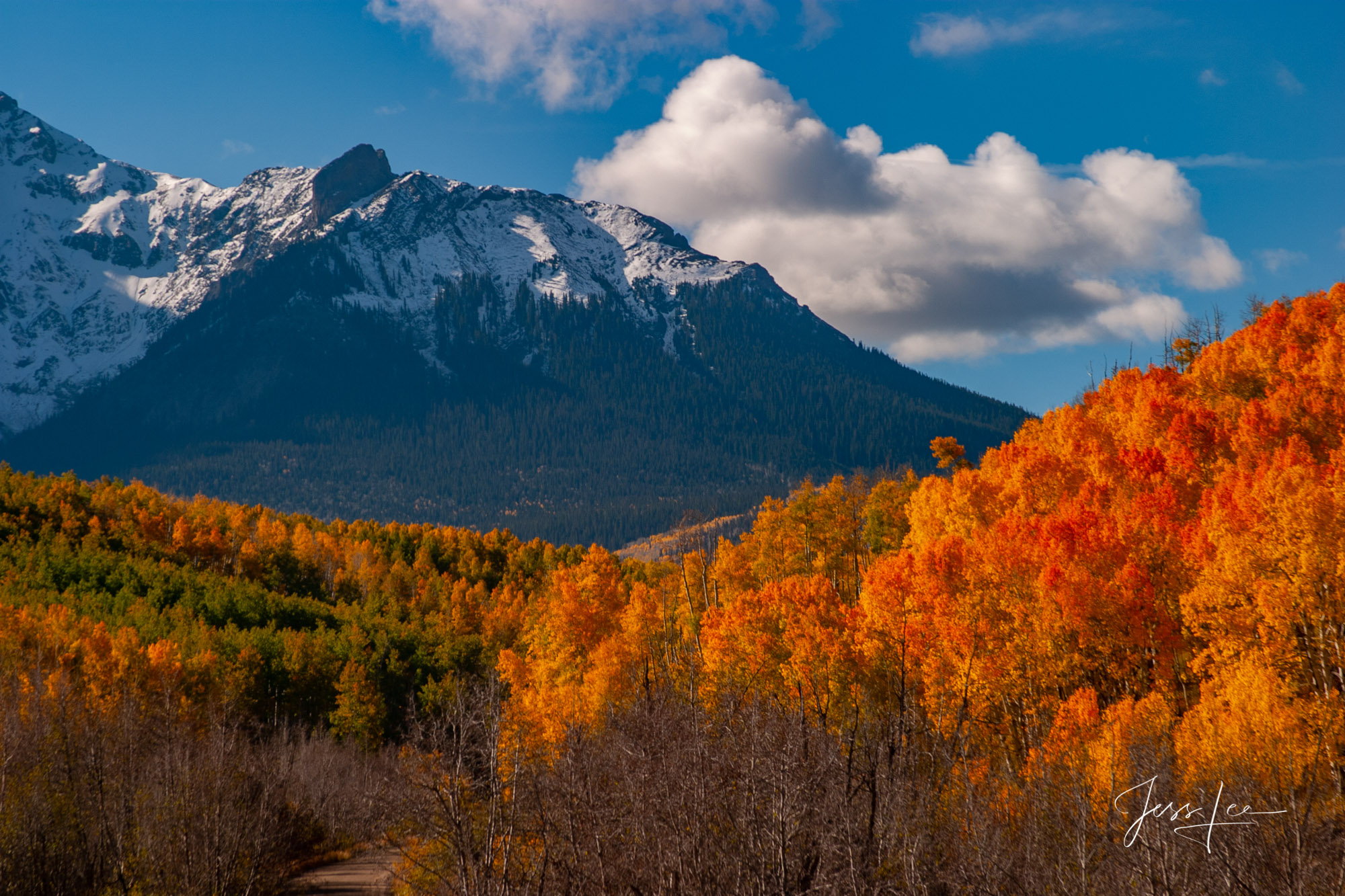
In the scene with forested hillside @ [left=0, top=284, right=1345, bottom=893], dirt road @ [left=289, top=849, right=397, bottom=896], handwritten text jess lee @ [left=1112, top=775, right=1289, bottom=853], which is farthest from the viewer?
dirt road @ [left=289, top=849, right=397, bottom=896]

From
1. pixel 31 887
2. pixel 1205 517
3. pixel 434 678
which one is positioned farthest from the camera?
pixel 434 678

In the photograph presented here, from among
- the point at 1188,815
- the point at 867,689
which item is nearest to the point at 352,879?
the point at 867,689

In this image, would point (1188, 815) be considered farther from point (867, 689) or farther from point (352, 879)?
point (352, 879)

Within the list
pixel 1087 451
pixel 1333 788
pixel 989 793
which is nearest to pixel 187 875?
pixel 989 793

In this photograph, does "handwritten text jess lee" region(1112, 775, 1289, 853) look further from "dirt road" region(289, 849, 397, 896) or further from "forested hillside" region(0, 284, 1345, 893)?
"dirt road" region(289, 849, 397, 896)

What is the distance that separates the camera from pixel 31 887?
32938 mm

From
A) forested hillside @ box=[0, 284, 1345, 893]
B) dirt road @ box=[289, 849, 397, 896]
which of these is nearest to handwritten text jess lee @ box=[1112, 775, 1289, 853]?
forested hillside @ box=[0, 284, 1345, 893]

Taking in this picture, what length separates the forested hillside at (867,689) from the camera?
21.9 m

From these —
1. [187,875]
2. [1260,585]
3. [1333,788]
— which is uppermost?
[1260,585]

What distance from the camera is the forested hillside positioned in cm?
2192

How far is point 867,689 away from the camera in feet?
162

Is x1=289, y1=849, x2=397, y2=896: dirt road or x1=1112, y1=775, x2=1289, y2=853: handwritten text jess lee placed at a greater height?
x1=1112, y1=775, x2=1289, y2=853: handwritten text jess lee

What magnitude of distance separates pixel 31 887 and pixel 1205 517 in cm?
5548

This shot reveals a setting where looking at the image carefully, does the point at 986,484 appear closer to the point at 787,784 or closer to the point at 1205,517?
the point at 1205,517
